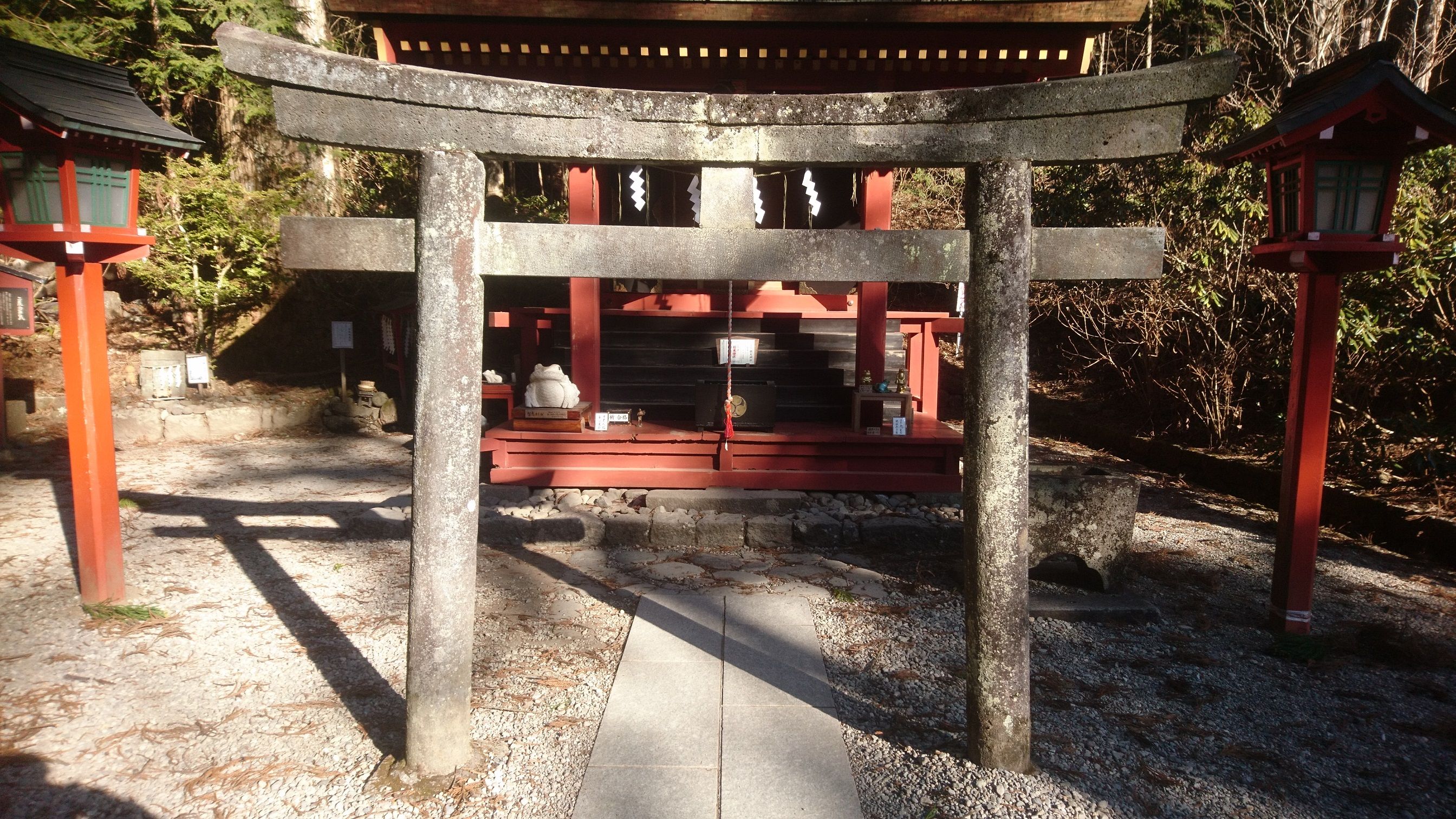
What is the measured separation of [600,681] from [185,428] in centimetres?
879

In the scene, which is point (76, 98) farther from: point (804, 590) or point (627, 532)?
point (804, 590)

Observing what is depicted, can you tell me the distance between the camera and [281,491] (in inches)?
302

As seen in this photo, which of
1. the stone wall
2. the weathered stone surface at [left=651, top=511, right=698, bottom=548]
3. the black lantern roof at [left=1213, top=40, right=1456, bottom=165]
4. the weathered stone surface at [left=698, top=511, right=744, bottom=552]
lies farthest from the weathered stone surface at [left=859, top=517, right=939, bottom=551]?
the stone wall

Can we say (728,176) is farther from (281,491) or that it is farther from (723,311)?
(281,491)

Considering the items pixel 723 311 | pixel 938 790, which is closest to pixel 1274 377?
pixel 723 311

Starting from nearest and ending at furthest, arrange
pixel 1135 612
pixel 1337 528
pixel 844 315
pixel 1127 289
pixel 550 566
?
1. pixel 1135 612
2. pixel 550 566
3. pixel 1337 528
4. pixel 844 315
5. pixel 1127 289

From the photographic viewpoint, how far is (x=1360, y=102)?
4004 millimetres

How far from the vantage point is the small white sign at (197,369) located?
1078cm

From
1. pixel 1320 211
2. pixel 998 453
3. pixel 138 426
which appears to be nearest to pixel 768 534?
pixel 998 453

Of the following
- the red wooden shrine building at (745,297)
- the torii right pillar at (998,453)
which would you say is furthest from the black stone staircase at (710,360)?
the torii right pillar at (998,453)

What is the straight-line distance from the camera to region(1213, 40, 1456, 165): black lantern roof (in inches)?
157

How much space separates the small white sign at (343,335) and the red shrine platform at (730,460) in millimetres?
5482

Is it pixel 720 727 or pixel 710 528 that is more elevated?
pixel 710 528

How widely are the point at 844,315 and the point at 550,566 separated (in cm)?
470
